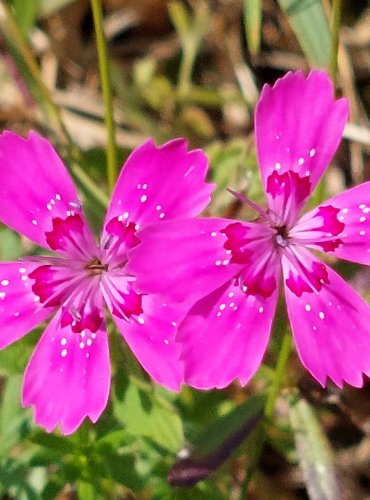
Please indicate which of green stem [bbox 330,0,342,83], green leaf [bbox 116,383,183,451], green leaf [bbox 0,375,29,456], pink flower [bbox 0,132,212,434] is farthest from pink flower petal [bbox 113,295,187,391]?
green stem [bbox 330,0,342,83]

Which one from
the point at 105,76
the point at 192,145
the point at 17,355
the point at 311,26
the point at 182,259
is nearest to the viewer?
the point at 182,259

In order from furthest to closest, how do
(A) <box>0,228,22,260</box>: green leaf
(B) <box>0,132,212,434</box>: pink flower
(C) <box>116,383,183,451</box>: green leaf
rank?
(A) <box>0,228,22,260</box>: green leaf < (C) <box>116,383,183,451</box>: green leaf < (B) <box>0,132,212,434</box>: pink flower

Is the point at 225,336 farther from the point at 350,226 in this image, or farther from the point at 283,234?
the point at 350,226

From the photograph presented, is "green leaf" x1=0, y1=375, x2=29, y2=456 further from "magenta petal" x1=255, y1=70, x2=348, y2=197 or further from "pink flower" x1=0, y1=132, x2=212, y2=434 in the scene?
"magenta petal" x1=255, y1=70, x2=348, y2=197

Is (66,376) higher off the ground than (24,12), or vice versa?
(24,12)

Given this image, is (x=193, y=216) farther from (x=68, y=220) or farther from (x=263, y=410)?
(x=263, y=410)

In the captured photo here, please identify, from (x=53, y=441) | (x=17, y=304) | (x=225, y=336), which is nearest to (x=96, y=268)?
(x=17, y=304)

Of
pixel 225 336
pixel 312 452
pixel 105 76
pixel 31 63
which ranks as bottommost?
pixel 312 452

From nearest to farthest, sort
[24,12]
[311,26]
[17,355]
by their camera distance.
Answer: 1. [17,355]
2. [311,26]
3. [24,12]
